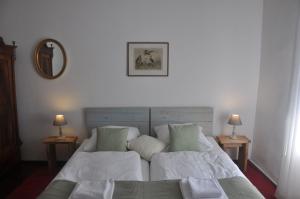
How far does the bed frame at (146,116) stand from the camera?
3238mm

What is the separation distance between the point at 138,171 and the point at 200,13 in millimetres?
2437

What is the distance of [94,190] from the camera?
5.59 ft

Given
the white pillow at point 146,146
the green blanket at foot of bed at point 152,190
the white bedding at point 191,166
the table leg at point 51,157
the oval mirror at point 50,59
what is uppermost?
the oval mirror at point 50,59

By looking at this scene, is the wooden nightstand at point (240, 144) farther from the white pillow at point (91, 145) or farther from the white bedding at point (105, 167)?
the white pillow at point (91, 145)

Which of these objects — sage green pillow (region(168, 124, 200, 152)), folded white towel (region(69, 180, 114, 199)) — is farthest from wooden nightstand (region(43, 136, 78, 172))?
sage green pillow (region(168, 124, 200, 152))

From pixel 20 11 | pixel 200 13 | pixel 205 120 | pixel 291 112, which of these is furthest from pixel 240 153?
pixel 20 11

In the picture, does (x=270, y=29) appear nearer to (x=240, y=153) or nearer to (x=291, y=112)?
(x=291, y=112)

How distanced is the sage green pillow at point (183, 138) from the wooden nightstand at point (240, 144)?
23.0 inches

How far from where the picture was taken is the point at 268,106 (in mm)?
3033

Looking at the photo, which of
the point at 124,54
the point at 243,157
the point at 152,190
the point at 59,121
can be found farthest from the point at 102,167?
the point at 243,157

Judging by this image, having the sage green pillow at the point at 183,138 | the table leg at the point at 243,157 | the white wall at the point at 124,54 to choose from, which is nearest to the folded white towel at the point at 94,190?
the sage green pillow at the point at 183,138

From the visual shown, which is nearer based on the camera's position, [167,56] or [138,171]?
[138,171]

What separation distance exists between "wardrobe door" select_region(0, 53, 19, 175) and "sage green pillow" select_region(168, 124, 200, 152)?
2369 millimetres

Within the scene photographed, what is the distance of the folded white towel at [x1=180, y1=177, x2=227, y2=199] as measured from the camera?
5.35ft
